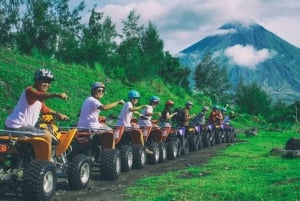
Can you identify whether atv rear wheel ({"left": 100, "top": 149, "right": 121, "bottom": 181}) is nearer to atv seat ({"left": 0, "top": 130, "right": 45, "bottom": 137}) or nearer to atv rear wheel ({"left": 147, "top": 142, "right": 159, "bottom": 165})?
atv seat ({"left": 0, "top": 130, "right": 45, "bottom": 137})

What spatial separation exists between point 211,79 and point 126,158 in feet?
319

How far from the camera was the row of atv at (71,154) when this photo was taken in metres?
8.41

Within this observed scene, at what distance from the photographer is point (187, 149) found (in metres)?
20.6

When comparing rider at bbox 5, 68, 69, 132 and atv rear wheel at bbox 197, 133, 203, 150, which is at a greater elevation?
rider at bbox 5, 68, 69, 132

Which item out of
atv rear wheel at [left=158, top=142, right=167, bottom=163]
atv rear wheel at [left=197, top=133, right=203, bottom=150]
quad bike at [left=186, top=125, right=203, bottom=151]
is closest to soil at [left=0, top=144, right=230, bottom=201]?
atv rear wheel at [left=158, top=142, right=167, bottom=163]

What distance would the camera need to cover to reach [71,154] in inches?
455

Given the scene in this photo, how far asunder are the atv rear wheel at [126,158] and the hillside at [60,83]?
7.64m

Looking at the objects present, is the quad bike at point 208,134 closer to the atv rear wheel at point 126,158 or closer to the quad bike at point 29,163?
the atv rear wheel at point 126,158

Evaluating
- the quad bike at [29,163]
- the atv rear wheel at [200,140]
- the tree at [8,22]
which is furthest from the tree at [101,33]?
the quad bike at [29,163]

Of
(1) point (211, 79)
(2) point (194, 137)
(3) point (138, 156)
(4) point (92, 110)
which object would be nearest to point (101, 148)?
(4) point (92, 110)

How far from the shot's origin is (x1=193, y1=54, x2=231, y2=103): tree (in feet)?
353

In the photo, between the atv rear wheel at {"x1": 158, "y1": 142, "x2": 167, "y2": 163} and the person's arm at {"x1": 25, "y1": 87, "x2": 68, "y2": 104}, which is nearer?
the person's arm at {"x1": 25, "y1": 87, "x2": 68, "y2": 104}

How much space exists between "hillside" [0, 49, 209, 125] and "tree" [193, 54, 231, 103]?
67.2 meters

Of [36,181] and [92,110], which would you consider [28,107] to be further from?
[92,110]
